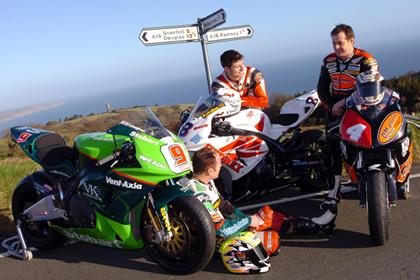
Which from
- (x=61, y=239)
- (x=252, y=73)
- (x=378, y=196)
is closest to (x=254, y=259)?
(x=378, y=196)

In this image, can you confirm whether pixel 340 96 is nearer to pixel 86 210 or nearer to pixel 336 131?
pixel 336 131

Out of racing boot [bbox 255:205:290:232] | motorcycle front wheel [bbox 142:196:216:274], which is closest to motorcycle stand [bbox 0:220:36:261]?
motorcycle front wheel [bbox 142:196:216:274]

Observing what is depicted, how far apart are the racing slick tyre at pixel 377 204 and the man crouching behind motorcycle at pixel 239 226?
0.55 m

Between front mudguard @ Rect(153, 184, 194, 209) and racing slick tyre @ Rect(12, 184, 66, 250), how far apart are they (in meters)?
1.49

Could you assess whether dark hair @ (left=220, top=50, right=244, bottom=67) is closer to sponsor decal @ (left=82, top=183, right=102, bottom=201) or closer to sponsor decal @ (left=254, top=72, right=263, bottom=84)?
sponsor decal @ (left=254, top=72, right=263, bottom=84)

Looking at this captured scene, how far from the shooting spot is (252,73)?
18.8ft

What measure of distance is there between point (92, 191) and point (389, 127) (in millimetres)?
2581

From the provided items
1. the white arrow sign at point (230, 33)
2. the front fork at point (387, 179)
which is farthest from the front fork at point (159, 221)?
the white arrow sign at point (230, 33)

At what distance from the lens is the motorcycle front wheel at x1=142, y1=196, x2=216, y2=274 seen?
11.1ft

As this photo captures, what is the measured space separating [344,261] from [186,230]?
1269 millimetres

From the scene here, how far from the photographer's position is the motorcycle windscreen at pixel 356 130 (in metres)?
3.87

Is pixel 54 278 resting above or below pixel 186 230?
below

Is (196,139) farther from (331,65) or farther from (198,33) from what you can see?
(198,33)

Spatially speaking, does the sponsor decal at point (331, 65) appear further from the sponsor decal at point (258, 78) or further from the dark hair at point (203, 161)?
the dark hair at point (203, 161)
